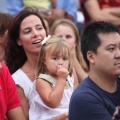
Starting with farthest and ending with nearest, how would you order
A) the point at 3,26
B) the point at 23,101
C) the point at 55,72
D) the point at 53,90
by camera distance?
the point at 3,26, the point at 23,101, the point at 55,72, the point at 53,90

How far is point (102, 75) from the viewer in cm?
371

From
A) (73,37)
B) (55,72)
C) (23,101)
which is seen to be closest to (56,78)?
(55,72)

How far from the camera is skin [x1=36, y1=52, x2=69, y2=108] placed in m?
4.11

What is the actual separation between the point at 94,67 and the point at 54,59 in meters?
0.64

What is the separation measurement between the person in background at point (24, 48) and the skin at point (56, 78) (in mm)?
314

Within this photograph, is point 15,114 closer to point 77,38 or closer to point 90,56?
point 90,56

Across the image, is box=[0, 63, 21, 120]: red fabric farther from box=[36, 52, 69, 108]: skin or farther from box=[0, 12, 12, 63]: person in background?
Result: box=[0, 12, 12, 63]: person in background

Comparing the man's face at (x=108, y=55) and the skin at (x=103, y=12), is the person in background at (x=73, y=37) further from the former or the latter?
the man's face at (x=108, y=55)

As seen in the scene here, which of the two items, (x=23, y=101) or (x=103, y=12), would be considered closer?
(x=23, y=101)

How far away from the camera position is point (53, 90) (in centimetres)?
416

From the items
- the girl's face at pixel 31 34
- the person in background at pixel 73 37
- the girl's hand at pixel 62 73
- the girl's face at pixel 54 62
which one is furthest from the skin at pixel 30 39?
the person in background at pixel 73 37

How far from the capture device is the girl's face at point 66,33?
18.6ft

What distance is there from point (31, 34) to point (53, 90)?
69 cm

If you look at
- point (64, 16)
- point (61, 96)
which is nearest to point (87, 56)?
point (61, 96)
